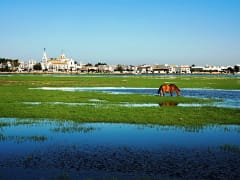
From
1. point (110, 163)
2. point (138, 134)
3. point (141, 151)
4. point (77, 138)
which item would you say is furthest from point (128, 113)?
point (110, 163)

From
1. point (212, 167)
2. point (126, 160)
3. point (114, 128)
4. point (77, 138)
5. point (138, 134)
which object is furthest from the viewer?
point (114, 128)

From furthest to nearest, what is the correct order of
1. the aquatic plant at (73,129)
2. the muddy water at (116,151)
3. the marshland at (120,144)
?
1. the aquatic plant at (73,129)
2. the marshland at (120,144)
3. the muddy water at (116,151)

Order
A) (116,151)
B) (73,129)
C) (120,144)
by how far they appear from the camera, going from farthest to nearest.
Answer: (73,129) → (120,144) → (116,151)

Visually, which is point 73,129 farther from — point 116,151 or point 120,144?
point 116,151

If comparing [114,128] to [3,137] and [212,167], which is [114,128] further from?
[212,167]

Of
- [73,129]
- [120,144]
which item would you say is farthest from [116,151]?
[73,129]

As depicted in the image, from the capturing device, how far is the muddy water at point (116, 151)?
11.8 meters

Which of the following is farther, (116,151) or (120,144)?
(120,144)

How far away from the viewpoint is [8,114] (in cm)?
2536

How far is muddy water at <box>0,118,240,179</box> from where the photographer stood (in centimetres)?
1177

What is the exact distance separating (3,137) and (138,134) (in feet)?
21.7

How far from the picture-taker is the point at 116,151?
1460cm

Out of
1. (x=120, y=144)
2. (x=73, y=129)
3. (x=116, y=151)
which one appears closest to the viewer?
(x=116, y=151)

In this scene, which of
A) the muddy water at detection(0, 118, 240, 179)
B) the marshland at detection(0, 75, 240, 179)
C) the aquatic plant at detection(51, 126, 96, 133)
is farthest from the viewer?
the aquatic plant at detection(51, 126, 96, 133)
